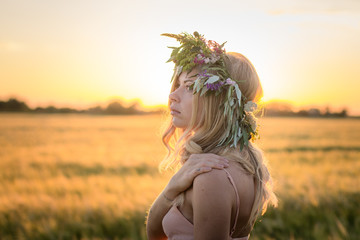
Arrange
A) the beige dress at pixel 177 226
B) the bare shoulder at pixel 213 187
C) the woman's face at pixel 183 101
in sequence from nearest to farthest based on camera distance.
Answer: the bare shoulder at pixel 213 187 → the beige dress at pixel 177 226 → the woman's face at pixel 183 101

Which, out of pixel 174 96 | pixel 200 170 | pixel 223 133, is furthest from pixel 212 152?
pixel 174 96

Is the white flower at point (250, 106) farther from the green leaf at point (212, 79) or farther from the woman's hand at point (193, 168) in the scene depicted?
the woman's hand at point (193, 168)

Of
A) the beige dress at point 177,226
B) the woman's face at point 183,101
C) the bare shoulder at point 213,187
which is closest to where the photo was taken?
the bare shoulder at point 213,187

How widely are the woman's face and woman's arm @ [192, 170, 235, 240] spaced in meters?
0.38

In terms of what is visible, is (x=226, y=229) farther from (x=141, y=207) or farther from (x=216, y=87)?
(x=141, y=207)

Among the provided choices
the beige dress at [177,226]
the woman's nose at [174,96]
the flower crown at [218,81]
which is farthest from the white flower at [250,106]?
the beige dress at [177,226]

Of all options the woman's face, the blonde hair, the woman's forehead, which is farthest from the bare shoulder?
the woman's forehead

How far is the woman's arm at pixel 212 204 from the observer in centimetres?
162

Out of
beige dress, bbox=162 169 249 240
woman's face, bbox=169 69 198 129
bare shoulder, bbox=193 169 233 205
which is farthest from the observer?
woman's face, bbox=169 69 198 129

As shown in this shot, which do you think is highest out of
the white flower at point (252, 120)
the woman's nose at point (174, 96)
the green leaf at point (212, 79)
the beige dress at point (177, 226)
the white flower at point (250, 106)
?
the green leaf at point (212, 79)

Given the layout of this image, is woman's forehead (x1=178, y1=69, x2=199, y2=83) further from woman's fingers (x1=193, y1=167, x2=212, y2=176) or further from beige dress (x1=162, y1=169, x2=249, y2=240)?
beige dress (x1=162, y1=169, x2=249, y2=240)

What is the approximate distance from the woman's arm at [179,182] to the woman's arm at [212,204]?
4 cm

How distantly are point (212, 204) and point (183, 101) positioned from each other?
570 mm

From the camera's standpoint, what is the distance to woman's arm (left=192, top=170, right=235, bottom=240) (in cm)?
162
